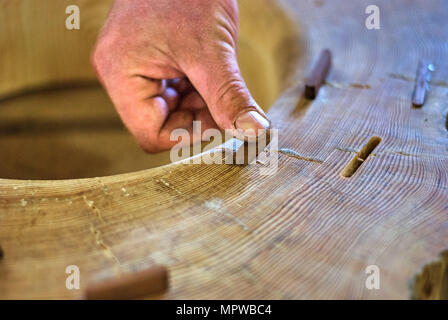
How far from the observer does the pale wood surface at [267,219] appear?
23.0 inches

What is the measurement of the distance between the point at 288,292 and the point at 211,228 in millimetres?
159

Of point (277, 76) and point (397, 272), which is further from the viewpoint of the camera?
point (277, 76)

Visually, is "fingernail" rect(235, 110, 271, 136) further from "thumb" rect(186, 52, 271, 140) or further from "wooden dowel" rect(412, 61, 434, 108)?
"wooden dowel" rect(412, 61, 434, 108)

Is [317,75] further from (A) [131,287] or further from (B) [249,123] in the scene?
(A) [131,287]

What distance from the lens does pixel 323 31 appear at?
1.37 m

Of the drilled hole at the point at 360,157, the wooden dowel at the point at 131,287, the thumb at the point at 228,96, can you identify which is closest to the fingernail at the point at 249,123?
the thumb at the point at 228,96

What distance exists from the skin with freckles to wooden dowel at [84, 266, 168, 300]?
1.31ft

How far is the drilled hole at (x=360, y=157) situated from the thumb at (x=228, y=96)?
0.17 metres

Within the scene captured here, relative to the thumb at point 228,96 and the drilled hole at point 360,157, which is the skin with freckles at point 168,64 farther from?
the drilled hole at point 360,157

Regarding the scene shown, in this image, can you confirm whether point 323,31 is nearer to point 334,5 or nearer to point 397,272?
point 334,5

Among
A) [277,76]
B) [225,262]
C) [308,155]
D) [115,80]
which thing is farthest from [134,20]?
[225,262]

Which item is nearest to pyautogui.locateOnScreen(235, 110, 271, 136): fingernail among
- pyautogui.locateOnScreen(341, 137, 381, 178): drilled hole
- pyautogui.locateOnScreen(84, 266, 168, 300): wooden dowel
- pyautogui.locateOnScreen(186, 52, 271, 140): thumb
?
pyautogui.locateOnScreen(186, 52, 271, 140): thumb

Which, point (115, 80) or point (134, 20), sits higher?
point (134, 20)

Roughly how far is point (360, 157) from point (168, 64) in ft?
1.64
